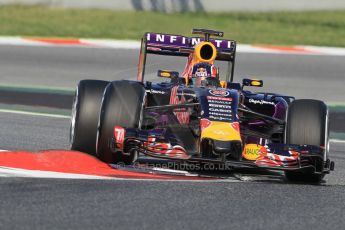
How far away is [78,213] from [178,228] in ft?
2.08

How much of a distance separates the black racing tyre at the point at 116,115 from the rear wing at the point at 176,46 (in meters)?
2.13

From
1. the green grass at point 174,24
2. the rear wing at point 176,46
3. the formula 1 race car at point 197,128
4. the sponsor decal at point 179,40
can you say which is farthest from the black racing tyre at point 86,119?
the green grass at point 174,24

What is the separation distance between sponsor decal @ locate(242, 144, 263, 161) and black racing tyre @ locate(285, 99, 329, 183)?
38 centimetres

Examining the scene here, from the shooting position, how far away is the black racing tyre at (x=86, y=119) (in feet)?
28.4

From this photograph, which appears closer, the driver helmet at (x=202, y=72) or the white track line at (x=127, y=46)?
the driver helmet at (x=202, y=72)

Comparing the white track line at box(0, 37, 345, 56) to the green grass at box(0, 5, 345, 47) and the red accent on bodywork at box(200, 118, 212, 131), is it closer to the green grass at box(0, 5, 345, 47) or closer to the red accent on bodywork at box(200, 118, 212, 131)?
the green grass at box(0, 5, 345, 47)

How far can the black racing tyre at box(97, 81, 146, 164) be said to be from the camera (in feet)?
27.6

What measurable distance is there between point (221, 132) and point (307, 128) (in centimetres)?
78

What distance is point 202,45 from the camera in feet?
32.9

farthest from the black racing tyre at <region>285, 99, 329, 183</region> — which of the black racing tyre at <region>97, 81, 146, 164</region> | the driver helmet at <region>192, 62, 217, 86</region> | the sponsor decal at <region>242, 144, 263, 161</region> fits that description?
the driver helmet at <region>192, 62, 217, 86</region>

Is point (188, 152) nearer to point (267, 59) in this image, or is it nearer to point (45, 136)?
point (45, 136)

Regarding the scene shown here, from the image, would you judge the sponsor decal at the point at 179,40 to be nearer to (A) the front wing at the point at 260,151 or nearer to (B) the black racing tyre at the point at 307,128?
(B) the black racing tyre at the point at 307,128

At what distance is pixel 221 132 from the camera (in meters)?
8.19

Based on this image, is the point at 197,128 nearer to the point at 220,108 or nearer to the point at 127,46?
the point at 220,108
